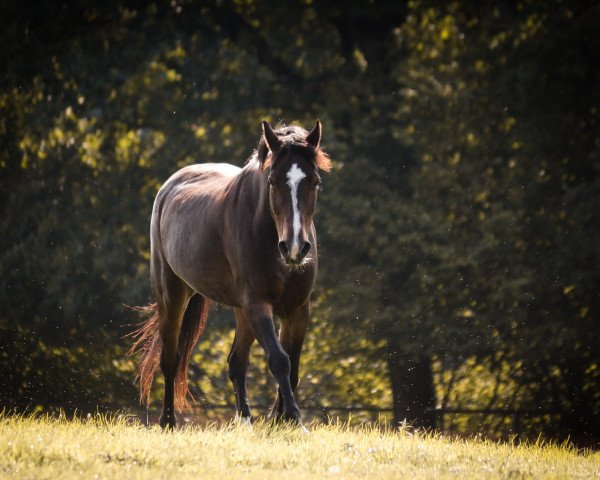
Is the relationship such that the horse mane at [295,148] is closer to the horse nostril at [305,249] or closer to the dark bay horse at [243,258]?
the dark bay horse at [243,258]

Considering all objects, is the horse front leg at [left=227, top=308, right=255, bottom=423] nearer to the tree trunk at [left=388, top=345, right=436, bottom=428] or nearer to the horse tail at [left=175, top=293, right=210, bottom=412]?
the horse tail at [left=175, top=293, right=210, bottom=412]

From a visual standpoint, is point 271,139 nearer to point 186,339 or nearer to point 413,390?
point 186,339

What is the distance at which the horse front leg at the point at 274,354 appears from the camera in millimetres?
7824

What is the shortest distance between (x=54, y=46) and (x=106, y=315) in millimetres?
3979

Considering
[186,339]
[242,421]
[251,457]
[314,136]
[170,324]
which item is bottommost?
[251,457]

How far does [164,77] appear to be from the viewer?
14531 mm

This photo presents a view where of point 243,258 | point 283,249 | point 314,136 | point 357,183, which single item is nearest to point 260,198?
point 243,258

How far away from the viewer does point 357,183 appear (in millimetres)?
13477

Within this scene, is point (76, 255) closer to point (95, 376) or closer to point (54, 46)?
point (95, 376)

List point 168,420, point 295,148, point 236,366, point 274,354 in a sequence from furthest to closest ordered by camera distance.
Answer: point 168,420
point 236,366
point 274,354
point 295,148

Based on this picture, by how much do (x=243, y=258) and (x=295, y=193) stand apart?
1072 mm

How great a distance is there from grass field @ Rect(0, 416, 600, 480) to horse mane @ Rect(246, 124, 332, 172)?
1.97 m

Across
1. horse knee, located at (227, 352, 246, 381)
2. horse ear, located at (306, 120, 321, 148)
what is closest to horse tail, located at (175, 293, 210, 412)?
horse knee, located at (227, 352, 246, 381)

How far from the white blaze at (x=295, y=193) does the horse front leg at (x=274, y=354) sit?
3.14 ft
